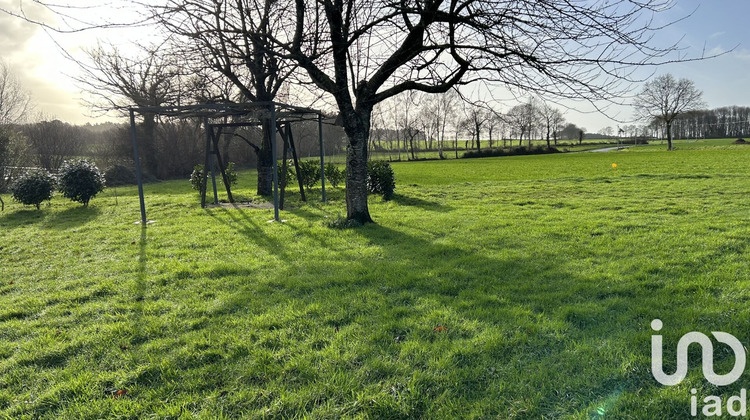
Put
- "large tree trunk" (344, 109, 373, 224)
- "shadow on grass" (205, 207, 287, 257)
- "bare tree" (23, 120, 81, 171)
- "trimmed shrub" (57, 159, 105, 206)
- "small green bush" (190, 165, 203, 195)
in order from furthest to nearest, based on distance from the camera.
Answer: "bare tree" (23, 120, 81, 171) → "small green bush" (190, 165, 203, 195) → "trimmed shrub" (57, 159, 105, 206) → "large tree trunk" (344, 109, 373, 224) → "shadow on grass" (205, 207, 287, 257)

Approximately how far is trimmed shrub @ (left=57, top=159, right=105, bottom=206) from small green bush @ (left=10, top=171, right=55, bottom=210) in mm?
430

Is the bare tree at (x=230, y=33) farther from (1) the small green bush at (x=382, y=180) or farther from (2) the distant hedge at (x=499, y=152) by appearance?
(2) the distant hedge at (x=499, y=152)

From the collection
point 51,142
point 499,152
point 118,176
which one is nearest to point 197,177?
point 118,176

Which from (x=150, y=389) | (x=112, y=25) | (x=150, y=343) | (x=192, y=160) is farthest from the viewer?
(x=192, y=160)

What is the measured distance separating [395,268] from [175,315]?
266 centimetres

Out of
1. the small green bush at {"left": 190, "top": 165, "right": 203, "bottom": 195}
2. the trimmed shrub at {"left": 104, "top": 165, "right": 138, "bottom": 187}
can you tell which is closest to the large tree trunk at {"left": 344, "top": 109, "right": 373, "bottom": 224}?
the small green bush at {"left": 190, "top": 165, "right": 203, "bottom": 195}

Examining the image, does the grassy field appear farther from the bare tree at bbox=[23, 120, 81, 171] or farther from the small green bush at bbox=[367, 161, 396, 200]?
the bare tree at bbox=[23, 120, 81, 171]

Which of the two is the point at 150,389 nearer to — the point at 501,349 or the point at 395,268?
the point at 501,349

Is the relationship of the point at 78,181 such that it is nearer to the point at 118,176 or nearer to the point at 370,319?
the point at 370,319

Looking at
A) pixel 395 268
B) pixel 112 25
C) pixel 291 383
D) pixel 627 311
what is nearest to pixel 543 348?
pixel 627 311

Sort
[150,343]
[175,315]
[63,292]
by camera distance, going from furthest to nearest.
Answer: [63,292] < [175,315] < [150,343]

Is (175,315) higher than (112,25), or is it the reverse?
(112,25)

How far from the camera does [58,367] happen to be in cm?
291

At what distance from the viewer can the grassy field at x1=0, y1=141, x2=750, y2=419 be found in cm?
244
